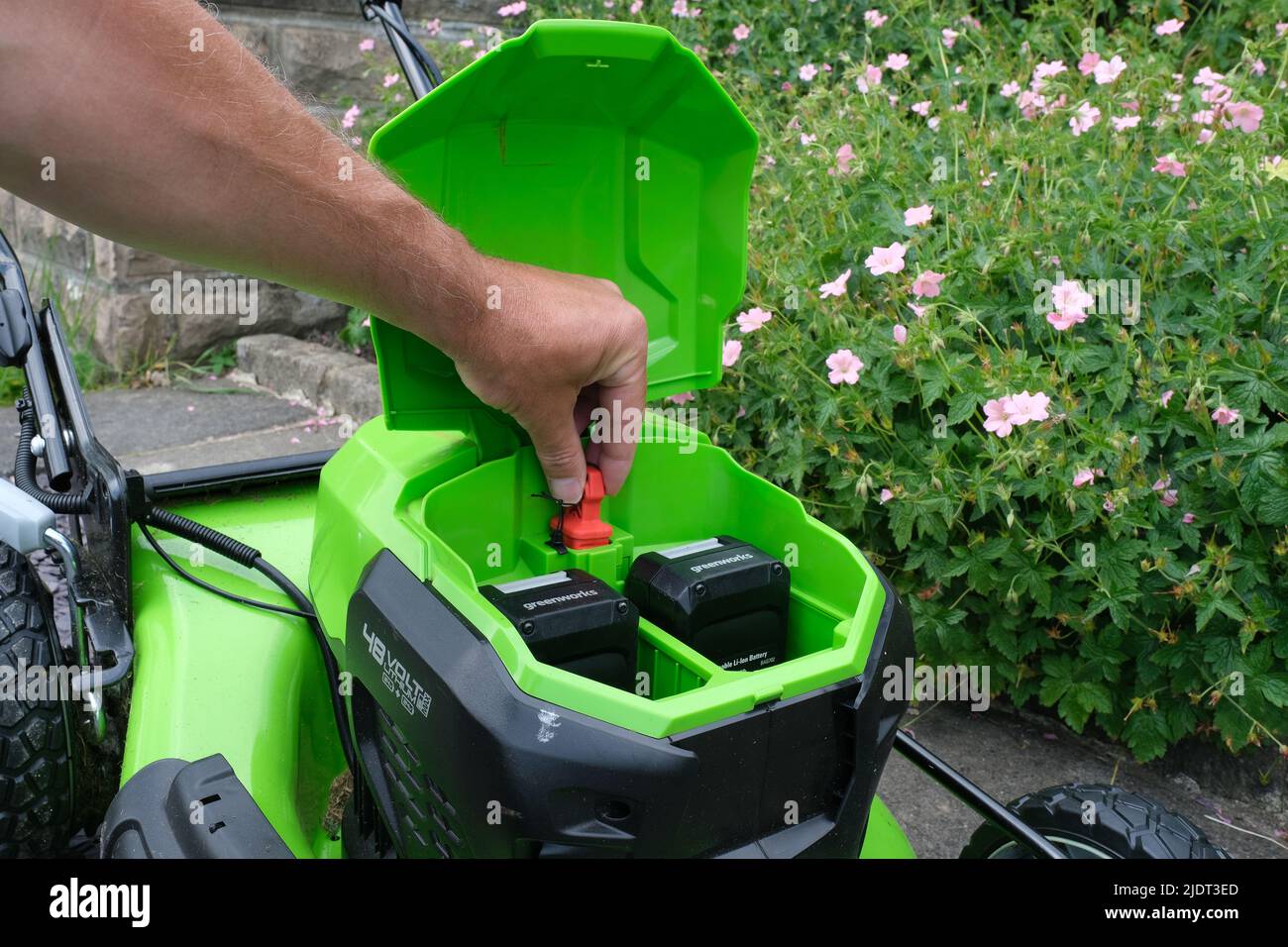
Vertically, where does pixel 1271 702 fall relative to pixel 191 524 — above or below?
below

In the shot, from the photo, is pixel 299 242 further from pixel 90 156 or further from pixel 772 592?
pixel 772 592

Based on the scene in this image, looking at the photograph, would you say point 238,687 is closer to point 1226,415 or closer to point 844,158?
point 1226,415

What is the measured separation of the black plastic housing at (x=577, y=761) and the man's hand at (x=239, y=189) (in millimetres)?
252

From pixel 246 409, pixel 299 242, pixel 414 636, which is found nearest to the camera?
pixel 299 242

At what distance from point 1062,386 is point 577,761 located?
3.65 feet

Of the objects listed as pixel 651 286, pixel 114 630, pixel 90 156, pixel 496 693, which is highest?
pixel 90 156

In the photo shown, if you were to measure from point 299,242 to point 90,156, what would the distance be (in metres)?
0.17

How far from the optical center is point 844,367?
1.77 m

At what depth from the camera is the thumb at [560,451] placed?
3.80 feet

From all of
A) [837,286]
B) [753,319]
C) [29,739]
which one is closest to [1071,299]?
[837,286]

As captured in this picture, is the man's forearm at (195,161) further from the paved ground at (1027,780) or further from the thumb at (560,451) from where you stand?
the paved ground at (1027,780)

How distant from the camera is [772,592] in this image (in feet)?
3.93

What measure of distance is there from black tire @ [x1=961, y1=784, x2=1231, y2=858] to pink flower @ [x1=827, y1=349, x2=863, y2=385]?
2.26ft

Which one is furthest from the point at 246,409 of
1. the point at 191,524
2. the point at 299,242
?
the point at 299,242
